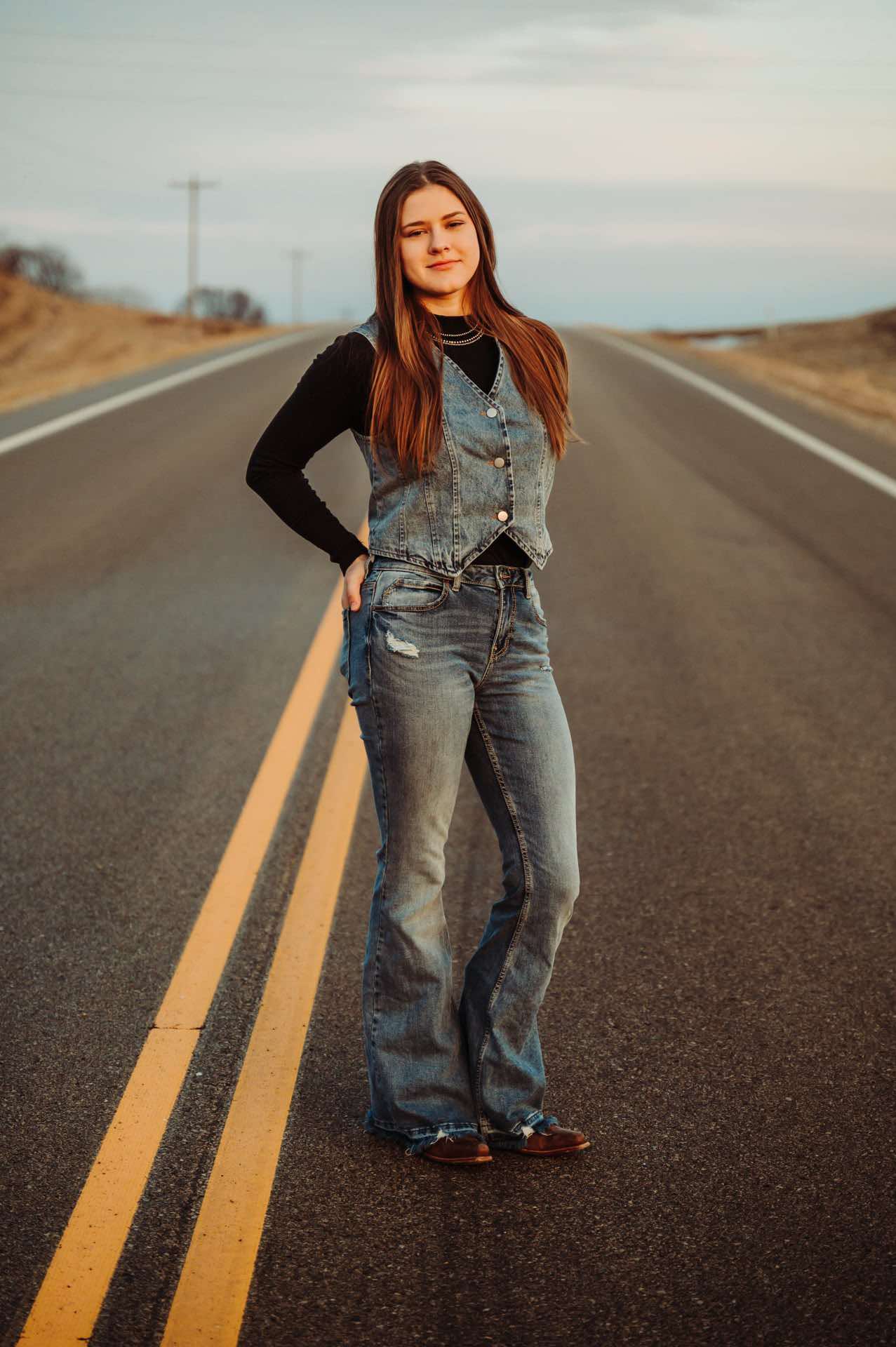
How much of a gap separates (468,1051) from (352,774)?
243 centimetres

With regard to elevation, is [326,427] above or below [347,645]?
above

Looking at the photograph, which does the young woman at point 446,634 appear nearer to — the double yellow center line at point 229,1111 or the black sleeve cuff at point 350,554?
the black sleeve cuff at point 350,554

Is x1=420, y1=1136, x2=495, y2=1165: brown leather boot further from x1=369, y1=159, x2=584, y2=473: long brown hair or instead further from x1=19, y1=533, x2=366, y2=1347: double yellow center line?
x1=369, y1=159, x2=584, y2=473: long brown hair

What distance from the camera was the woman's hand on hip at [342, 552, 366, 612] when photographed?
2.95m

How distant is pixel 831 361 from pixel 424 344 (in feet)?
121

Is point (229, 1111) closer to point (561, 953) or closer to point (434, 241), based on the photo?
point (561, 953)

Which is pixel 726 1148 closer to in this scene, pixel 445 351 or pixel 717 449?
pixel 445 351

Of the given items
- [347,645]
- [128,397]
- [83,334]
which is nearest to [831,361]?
[83,334]

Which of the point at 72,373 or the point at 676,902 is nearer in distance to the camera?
the point at 676,902

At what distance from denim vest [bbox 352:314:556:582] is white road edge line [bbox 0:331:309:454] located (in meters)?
10.6

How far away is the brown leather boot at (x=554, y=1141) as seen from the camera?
3064 mm

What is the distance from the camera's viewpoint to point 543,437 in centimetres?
300

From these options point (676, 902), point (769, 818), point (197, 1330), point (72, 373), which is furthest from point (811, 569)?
point (72, 373)

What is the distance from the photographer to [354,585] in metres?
2.95
